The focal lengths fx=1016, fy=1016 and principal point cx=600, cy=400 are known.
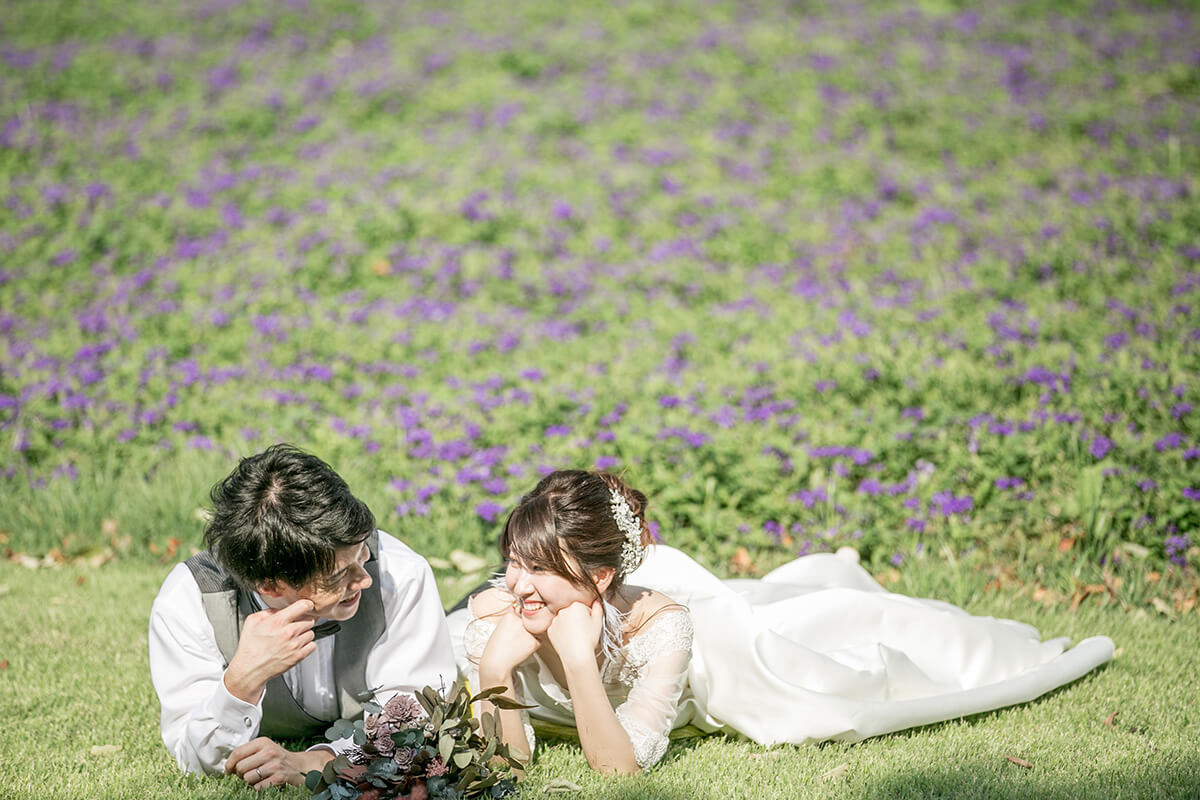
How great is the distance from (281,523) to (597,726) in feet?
3.51

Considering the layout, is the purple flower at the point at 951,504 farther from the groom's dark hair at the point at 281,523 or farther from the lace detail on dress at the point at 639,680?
the groom's dark hair at the point at 281,523

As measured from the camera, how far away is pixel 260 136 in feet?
34.8

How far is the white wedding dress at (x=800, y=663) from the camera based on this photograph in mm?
3129

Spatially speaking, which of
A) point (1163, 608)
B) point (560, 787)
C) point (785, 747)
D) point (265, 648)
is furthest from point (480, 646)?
point (1163, 608)

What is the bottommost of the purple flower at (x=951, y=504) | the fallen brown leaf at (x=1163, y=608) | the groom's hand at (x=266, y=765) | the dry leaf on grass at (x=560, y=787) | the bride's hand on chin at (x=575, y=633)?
the fallen brown leaf at (x=1163, y=608)

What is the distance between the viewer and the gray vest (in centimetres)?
279

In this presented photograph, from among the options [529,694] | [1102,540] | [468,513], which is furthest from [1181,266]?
[529,694]

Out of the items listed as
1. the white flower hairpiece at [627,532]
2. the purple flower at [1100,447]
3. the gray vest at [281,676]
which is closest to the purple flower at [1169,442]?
the purple flower at [1100,447]

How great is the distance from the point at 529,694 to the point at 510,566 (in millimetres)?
520

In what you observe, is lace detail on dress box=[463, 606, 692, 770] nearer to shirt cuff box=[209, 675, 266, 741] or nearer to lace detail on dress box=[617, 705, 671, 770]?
lace detail on dress box=[617, 705, 671, 770]

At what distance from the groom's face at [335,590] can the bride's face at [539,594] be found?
0.43 m

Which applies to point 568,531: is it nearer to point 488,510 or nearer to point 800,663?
point 800,663

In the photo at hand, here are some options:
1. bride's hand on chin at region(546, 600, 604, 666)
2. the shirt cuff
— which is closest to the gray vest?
the shirt cuff

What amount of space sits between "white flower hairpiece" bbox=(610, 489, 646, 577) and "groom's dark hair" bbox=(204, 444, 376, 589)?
0.73 m
